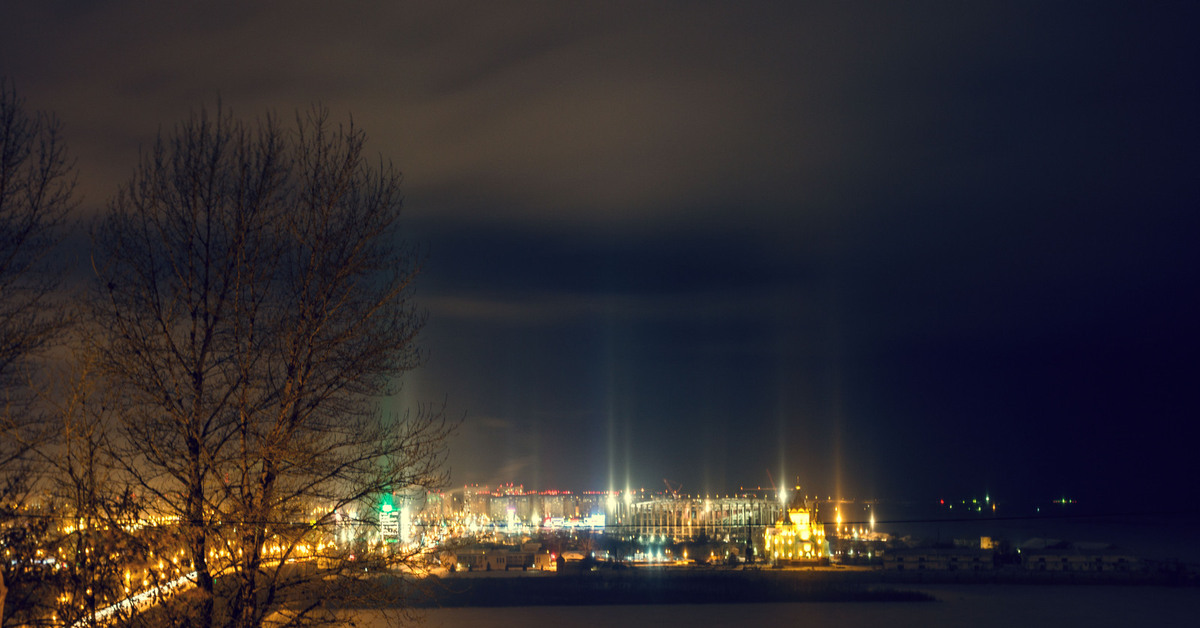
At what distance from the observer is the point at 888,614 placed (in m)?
38.3

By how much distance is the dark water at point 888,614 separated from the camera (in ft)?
113

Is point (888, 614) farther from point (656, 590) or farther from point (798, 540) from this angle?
point (798, 540)

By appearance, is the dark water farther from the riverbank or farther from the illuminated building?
the illuminated building

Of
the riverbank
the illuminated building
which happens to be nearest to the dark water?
the riverbank

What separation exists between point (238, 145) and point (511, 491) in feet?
567

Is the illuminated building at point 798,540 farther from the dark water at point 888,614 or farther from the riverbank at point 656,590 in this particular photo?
the dark water at point 888,614

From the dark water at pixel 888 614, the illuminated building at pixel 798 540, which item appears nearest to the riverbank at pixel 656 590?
the dark water at pixel 888 614

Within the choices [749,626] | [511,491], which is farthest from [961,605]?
[511,491]

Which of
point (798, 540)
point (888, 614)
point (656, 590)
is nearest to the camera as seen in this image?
point (888, 614)

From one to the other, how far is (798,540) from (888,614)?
44.6 meters

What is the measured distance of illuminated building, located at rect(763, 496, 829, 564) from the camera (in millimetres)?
73938

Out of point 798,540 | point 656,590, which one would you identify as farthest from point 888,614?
point 798,540

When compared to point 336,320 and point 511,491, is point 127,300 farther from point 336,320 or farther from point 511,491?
point 511,491

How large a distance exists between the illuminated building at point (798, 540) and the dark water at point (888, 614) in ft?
92.4
